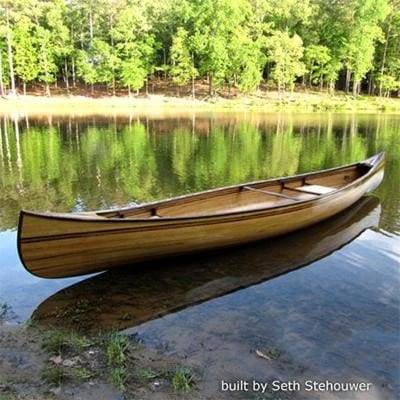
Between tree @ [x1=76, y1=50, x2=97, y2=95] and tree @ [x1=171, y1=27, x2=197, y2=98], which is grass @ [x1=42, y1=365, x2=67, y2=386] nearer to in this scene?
tree @ [x1=171, y1=27, x2=197, y2=98]

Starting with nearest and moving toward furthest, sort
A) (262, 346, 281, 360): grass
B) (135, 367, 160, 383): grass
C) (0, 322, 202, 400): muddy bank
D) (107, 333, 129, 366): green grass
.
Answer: (0, 322, 202, 400): muddy bank → (135, 367, 160, 383): grass → (107, 333, 129, 366): green grass → (262, 346, 281, 360): grass

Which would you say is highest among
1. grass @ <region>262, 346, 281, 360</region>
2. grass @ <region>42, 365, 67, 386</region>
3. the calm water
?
grass @ <region>42, 365, 67, 386</region>

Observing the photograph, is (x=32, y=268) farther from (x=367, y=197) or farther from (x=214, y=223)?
(x=367, y=197)

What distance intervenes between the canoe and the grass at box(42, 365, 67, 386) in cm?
189

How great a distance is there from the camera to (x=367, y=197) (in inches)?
510

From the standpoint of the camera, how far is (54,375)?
4297 millimetres

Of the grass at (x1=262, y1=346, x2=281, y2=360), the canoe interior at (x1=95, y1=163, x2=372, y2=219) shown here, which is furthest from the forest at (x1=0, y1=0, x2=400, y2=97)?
the grass at (x1=262, y1=346, x2=281, y2=360)

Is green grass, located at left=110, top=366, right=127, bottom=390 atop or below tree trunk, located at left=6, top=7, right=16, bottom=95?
below

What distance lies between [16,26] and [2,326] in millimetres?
51094

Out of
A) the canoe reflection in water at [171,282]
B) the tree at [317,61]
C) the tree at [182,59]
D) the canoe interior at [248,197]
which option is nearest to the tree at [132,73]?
the tree at [182,59]

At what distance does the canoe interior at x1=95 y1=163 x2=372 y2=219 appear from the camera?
7755mm

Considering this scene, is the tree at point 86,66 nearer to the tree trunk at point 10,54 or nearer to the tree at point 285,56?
the tree trunk at point 10,54

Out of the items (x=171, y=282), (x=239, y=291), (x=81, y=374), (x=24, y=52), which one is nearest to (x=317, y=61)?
(x=24, y=52)

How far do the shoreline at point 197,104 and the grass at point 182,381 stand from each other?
4067 centimetres
